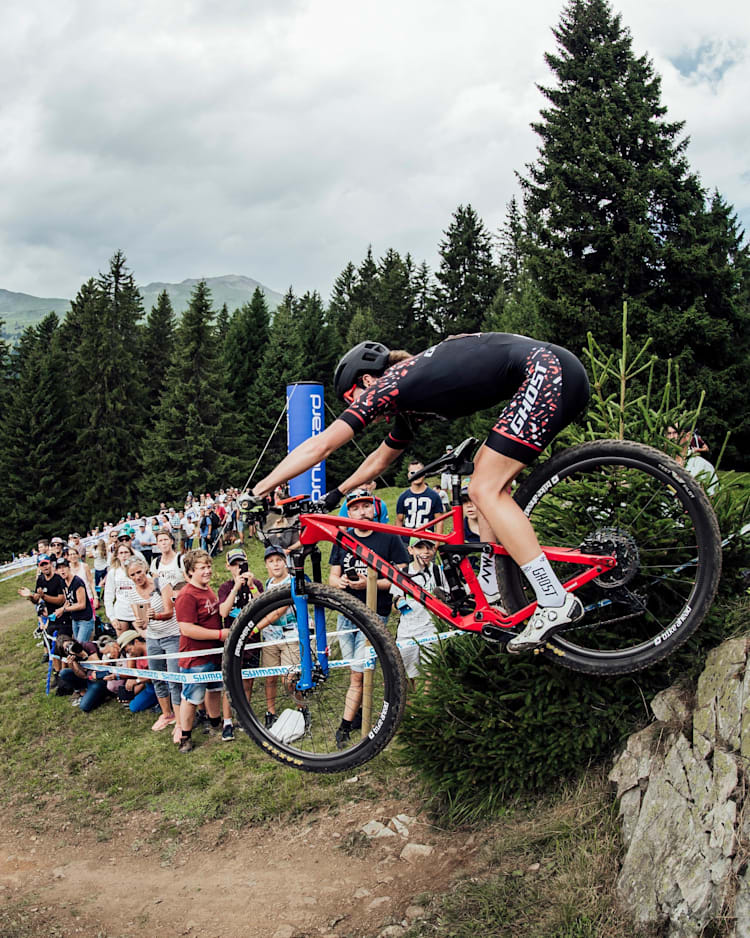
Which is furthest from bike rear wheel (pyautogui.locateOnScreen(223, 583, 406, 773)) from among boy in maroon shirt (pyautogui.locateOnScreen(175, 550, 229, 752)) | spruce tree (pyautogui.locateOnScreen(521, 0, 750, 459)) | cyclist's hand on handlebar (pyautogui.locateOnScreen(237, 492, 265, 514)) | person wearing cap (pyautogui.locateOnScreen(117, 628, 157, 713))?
spruce tree (pyautogui.locateOnScreen(521, 0, 750, 459))

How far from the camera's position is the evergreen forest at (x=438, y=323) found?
2820cm

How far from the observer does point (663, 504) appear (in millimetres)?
4898

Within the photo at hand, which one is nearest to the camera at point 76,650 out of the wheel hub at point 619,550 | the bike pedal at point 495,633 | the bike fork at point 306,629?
the bike fork at point 306,629

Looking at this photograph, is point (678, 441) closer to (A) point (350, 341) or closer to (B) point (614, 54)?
(B) point (614, 54)

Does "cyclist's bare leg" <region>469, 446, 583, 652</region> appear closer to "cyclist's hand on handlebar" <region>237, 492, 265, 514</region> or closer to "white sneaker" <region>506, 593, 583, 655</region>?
"white sneaker" <region>506, 593, 583, 655</region>

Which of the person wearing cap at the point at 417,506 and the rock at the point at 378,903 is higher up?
the person wearing cap at the point at 417,506

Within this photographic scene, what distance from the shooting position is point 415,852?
6488 mm

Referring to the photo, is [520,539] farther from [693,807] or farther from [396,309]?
[396,309]

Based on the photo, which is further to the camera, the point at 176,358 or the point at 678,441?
the point at 176,358

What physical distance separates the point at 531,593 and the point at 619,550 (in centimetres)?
79

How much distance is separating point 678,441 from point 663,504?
78 cm

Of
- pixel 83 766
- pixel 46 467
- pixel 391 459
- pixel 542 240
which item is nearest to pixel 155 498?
pixel 46 467

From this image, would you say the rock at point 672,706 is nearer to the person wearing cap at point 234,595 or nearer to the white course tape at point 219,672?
the white course tape at point 219,672

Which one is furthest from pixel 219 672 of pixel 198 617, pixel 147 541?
pixel 147 541
